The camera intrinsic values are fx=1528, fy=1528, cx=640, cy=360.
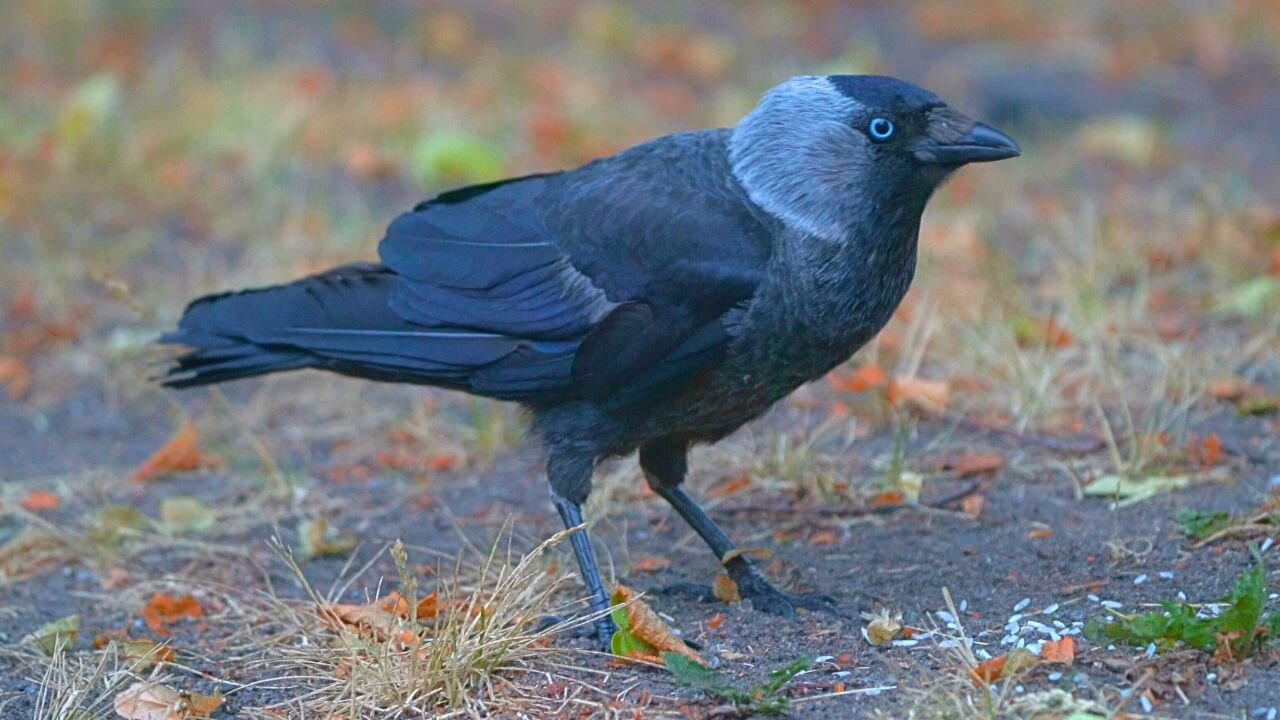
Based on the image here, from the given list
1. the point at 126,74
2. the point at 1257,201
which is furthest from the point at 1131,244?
the point at 126,74

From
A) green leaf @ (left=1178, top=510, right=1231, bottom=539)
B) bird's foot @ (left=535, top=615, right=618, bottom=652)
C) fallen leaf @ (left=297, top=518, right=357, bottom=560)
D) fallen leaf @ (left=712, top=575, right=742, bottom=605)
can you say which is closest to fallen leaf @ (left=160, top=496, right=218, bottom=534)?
fallen leaf @ (left=297, top=518, right=357, bottom=560)

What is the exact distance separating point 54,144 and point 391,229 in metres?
3.69

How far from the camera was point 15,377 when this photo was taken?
5684 mm

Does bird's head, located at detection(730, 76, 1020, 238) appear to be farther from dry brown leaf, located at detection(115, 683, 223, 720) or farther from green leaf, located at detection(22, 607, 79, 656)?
green leaf, located at detection(22, 607, 79, 656)

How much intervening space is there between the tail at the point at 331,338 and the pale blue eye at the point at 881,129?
103 cm

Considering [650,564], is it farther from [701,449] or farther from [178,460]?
[178,460]

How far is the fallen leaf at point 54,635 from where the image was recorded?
358cm

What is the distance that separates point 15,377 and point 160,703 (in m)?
2.92

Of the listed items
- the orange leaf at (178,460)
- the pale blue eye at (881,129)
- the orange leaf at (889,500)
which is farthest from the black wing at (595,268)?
the orange leaf at (178,460)

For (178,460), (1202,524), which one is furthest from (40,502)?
(1202,524)

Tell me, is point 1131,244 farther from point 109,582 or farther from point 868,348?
point 109,582

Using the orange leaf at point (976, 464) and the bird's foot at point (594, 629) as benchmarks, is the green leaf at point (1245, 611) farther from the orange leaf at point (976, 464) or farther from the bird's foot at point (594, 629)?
the orange leaf at point (976, 464)

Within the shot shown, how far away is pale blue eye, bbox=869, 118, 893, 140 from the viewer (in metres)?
3.71

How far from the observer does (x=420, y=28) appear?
991 cm
